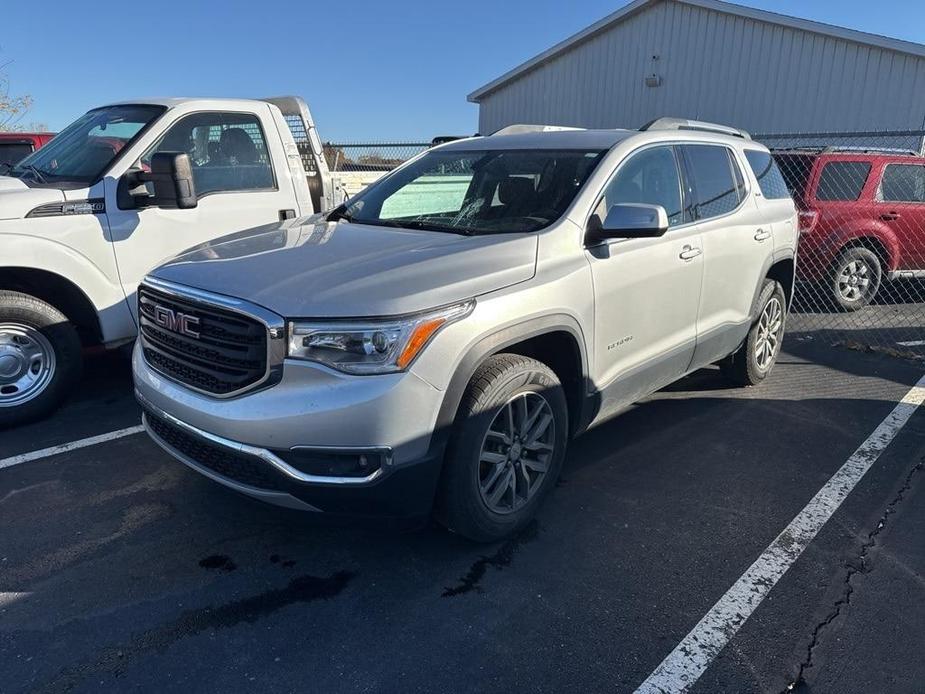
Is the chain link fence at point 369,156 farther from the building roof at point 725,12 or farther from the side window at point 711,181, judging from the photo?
the building roof at point 725,12

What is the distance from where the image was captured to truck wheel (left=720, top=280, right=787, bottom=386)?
5168 millimetres

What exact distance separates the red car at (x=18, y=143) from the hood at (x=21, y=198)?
4.70 m

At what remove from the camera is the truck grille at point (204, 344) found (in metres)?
2.64

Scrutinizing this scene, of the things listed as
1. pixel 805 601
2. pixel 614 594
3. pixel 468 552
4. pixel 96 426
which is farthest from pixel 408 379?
pixel 96 426

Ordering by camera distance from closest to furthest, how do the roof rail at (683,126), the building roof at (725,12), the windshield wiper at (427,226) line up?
the windshield wiper at (427,226) < the roof rail at (683,126) < the building roof at (725,12)

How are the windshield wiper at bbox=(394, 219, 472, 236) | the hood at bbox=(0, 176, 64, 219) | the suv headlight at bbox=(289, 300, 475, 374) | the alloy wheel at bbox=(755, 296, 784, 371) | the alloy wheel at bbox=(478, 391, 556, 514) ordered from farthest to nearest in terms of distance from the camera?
the alloy wheel at bbox=(755, 296, 784, 371) < the hood at bbox=(0, 176, 64, 219) < the windshield wiper at bbox=(394, 219, 472, 236) < the alloy wheel at bbox=(478, 391, 556, 514) < the suv headlight at bbox=(289, 300, 475, 374)

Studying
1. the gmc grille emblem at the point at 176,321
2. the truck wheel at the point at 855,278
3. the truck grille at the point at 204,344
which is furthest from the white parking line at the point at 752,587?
the truck wheel at the point at 855,278

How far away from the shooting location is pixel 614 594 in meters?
2.86

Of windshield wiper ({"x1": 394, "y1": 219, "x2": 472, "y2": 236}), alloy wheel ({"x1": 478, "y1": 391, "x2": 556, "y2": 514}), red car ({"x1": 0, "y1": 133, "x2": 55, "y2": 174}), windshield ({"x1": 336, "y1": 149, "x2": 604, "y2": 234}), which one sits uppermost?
red car ({"x1": 0, "y1": 133, "x2": 55, "y2": 174})

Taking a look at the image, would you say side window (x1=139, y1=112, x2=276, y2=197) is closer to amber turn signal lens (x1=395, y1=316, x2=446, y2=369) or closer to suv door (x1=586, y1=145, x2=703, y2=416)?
suv door (x1=586, y1=145, x2=703, y2=416)

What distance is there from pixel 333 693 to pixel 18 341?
11.2 ft

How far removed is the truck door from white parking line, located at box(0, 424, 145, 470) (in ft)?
2.87

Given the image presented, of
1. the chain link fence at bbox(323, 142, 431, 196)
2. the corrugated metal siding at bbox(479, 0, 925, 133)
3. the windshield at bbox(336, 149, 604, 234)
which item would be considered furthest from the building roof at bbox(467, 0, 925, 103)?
the windshield at bbox(336, 149, 604, 234)

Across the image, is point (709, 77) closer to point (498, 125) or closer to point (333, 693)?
point (498, 125)
